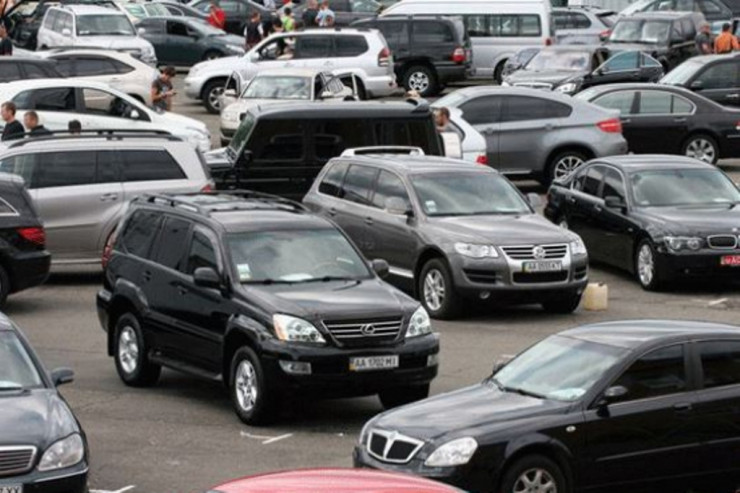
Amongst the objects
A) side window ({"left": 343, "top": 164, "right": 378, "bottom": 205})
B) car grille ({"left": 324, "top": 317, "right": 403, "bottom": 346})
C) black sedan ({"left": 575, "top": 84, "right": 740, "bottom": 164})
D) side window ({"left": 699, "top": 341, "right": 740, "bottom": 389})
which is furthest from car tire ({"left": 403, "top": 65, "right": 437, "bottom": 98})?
side window ({"left": 699, "top": 341, "right": 740, "bottom": 389})

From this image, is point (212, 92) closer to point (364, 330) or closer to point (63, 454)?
point (364, 330)

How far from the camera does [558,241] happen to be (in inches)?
842

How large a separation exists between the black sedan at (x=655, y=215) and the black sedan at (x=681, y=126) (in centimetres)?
708

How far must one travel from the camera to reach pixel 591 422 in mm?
13023

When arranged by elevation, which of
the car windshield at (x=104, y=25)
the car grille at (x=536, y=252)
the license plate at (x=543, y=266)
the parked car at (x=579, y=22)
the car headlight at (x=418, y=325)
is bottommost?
the parked car at (x=579, y=22)

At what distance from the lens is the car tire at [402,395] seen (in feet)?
54.3

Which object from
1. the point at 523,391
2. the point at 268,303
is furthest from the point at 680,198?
the point at 523,391

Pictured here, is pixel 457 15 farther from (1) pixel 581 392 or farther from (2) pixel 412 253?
(1) pixel 581 392

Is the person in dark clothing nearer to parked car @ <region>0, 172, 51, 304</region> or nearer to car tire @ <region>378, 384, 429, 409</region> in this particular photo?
parked car @ <region>0, 172, 51, 304</region>

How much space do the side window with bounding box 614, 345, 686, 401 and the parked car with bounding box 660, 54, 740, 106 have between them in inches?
941

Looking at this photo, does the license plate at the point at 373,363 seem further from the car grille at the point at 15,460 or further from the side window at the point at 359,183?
the side window at the point at 359,183

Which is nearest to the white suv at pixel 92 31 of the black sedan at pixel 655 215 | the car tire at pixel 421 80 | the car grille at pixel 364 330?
the car tire at pixel 421 80

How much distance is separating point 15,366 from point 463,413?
304cm

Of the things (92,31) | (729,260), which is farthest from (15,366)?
(92,31)
